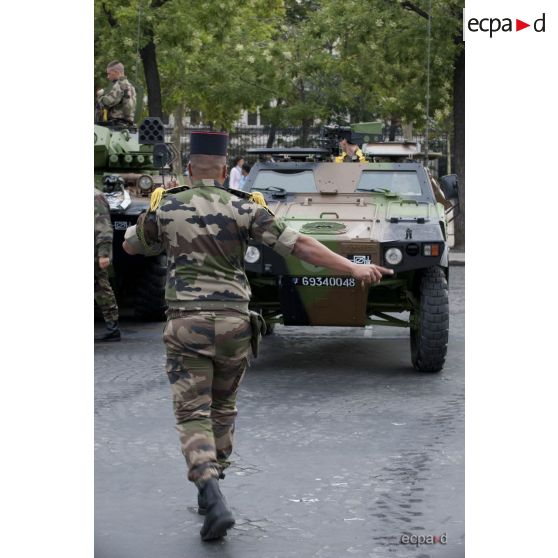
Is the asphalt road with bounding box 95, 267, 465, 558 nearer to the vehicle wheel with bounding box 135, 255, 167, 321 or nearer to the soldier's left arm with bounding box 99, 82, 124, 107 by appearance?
the vehicle wheel with bounding box 135, 255, 167, 321

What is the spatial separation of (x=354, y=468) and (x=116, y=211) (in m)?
6.08

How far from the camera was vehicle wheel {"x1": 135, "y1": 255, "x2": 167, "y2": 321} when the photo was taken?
42.4 feet

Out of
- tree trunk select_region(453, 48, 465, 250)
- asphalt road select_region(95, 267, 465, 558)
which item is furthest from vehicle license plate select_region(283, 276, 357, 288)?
tree trunk select_region(453, 48, 465, 250)

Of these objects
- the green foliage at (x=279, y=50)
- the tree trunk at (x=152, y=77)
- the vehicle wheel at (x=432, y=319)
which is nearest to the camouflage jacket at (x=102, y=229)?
the vehicle wheel at (x=432, y=319)

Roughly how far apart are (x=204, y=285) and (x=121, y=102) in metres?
9.30

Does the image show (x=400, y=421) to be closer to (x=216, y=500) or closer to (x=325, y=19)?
(x=216, y=500)

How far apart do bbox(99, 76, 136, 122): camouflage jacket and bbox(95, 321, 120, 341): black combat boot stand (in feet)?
11.3

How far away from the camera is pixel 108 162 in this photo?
1374cm

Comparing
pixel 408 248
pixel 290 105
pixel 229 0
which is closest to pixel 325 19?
Answer: pixel 229 0

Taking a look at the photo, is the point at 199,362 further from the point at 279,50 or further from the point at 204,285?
the point at 279,50

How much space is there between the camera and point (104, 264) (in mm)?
10484

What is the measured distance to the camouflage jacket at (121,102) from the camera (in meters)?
14.3
